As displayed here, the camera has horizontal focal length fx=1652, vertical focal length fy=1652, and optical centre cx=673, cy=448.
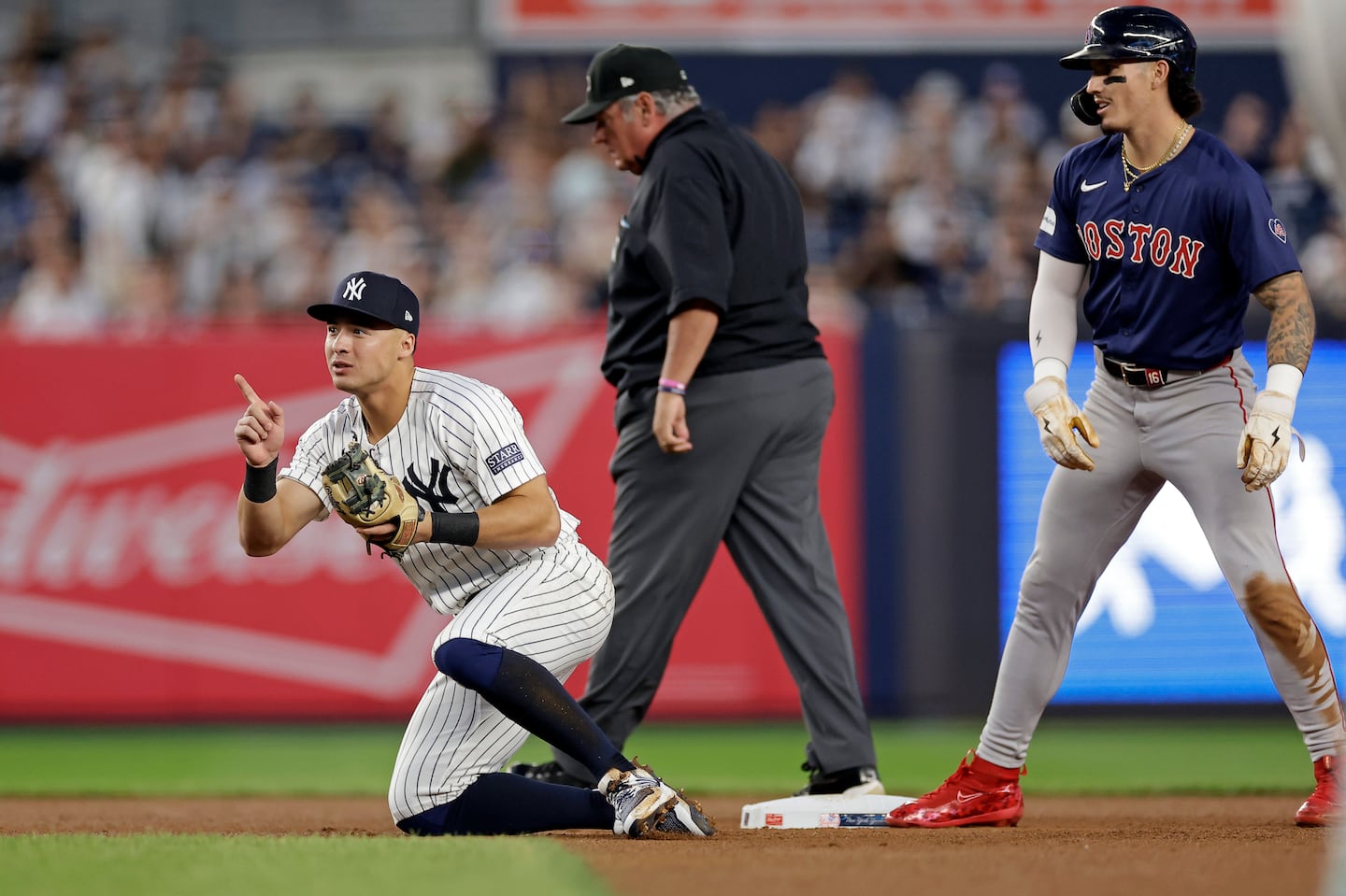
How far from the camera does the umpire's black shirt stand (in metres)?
4.93

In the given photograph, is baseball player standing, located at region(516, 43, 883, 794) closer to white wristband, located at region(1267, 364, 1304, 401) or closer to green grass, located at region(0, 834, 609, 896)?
green grass, located at region(0, 834, 609, 896)

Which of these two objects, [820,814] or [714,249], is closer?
[820,814]

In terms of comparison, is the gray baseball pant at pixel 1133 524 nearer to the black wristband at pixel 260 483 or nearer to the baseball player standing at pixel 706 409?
the baseball player standing at pixel 706 409

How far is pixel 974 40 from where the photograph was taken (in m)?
13.3

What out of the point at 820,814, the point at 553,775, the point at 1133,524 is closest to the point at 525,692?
the point at 553,775

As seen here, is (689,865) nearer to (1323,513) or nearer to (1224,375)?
(1224,375)

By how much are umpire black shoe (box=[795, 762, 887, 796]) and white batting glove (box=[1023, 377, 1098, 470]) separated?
1161 mm

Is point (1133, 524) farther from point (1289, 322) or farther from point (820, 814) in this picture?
point (820, 814)

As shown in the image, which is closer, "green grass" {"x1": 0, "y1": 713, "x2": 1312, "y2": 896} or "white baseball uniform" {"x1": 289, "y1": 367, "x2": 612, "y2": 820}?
"green grass" {"x1": 0, "y1": 713, "x2": 1312, "y2": 896}

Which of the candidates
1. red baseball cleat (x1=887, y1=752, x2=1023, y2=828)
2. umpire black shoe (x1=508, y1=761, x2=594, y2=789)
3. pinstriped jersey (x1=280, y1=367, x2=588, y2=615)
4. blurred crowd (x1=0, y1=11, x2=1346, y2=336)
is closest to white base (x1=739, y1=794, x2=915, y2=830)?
red baseball cleat (x1=887, y1=752, x2=1023, y2=828)

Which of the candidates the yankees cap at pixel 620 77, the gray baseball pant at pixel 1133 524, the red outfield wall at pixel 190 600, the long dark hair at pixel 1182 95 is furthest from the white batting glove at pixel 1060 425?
the red outfield wall at pixel 190 600

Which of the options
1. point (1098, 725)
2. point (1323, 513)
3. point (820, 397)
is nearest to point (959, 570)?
point (1098, 725)

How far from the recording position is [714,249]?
489 centimetres

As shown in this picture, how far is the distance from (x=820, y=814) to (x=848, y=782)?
34 cm
